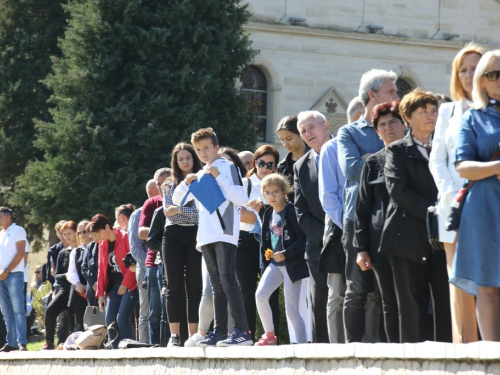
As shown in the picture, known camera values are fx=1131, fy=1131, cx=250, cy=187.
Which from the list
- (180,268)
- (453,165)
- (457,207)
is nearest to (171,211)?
(180,268)

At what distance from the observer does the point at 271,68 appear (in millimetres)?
39594

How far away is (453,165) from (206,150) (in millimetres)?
3444

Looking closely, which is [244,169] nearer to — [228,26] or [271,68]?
[228,26]

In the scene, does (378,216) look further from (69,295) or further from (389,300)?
(69,295)

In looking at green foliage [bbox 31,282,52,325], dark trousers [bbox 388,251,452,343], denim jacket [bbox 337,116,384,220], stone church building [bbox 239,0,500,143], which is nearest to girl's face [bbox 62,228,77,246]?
green foliage [bbox 31,282,52,325]

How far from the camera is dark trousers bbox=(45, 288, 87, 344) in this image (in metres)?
14.8

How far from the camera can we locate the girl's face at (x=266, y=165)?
10883mm

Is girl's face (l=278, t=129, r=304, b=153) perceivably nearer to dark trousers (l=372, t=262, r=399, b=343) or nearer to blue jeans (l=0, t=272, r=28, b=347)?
dark trousers (l=372, t=262, r=399, b=343)

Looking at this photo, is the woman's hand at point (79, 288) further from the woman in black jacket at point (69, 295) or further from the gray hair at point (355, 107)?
the gray hair at point (355, 107)

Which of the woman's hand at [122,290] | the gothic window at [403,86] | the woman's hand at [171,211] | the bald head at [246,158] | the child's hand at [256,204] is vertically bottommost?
the woman's hand at [122,290]

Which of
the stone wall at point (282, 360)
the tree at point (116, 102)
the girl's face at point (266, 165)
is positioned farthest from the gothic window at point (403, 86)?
the stone wall at point (282, 360)

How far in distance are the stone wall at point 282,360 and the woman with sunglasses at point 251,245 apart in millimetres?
1646

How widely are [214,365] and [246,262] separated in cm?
264

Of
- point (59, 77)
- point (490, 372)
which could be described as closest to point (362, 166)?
point (490, 372)
